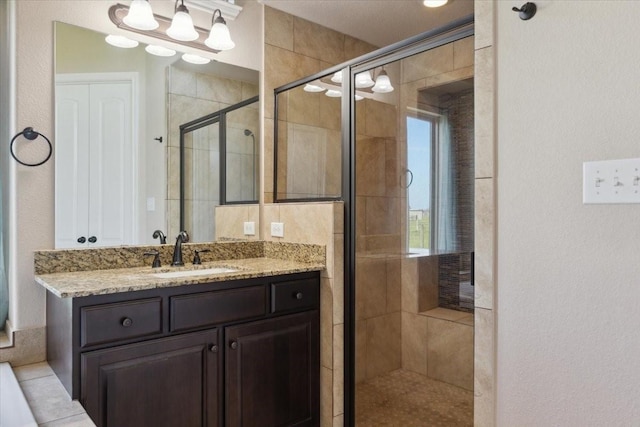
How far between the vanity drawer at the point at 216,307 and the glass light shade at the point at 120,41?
1339 millimetres

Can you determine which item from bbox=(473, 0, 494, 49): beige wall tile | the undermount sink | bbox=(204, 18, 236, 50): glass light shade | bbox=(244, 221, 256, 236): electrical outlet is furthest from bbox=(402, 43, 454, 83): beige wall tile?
the undermount sink

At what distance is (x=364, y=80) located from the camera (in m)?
2.29

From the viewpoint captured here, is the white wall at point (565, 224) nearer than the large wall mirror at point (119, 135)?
Yes

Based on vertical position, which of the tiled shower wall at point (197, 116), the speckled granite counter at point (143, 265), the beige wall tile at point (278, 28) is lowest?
the speckled granite counter at point (143, 265)

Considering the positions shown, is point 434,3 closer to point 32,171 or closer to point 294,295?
point 294,295

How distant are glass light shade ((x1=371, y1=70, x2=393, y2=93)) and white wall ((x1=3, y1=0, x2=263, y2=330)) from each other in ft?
4.98

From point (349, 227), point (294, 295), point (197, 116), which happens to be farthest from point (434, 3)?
point (294, 295)

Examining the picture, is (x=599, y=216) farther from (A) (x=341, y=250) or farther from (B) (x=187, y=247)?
(B) (x=187, y=247)

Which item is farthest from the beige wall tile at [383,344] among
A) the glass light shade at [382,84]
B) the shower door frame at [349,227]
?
the glass light shade at [382,84]

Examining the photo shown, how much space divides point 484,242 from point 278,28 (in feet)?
6.53

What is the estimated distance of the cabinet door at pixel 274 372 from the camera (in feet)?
6.33

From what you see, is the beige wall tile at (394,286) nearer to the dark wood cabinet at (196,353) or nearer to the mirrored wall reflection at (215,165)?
the dark wood cabinet at (196,353)

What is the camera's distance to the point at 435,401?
7.59 ft

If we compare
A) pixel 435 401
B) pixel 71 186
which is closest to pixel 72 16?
pixel 71 186
